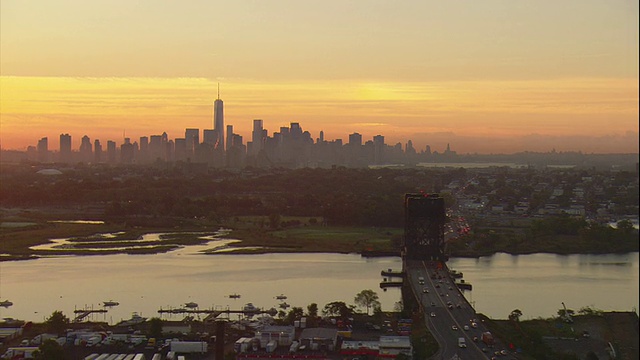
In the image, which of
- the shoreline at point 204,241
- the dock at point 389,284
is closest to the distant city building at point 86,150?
the shoreline at point 204,241

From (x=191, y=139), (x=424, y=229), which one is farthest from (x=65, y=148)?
(x=424, y=229)

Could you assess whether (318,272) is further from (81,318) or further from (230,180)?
(230,180)

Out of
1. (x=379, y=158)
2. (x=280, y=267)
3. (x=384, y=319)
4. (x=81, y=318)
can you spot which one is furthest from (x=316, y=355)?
(x=379, y=158)

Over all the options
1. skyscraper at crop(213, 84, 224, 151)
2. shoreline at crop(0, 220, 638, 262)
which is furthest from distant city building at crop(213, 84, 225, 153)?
shoreline at crop(0, 220, 638, 262)

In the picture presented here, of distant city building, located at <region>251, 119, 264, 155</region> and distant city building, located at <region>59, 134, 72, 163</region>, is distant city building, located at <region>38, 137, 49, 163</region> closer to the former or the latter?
distant city building, located at <region>59, 134, 72, 163</region>

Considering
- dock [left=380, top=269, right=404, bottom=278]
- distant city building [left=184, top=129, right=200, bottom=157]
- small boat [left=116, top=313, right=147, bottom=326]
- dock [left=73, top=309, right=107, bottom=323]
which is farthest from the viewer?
distant city building [left=184, top=129, right=200, bottom=157]

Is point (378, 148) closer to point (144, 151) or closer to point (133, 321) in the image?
point (144, 151)

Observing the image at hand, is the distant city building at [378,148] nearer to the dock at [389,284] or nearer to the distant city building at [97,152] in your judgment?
the distant city building at [97,152]
